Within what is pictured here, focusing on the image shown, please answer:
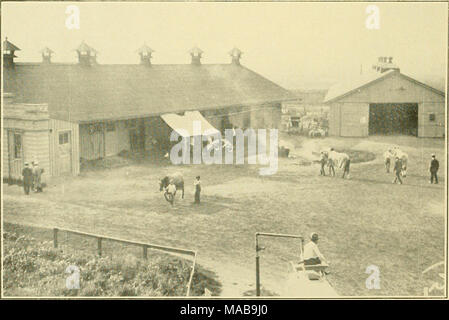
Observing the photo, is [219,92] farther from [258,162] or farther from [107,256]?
[107,256]

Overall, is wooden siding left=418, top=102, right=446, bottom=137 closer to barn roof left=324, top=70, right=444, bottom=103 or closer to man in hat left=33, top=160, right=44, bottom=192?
barn roof left=324, top=70, right=444, bottom=103

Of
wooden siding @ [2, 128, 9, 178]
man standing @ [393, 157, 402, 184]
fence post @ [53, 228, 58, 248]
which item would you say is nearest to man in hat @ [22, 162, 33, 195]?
wooden siding @ [2, 128, 9, 178]

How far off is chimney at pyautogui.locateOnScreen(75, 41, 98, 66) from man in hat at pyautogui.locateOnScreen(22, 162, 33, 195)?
6.82ft

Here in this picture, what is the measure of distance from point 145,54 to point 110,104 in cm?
119

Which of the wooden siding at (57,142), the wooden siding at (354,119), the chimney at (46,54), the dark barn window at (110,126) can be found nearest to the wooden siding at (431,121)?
the wooden siding at (354,119)

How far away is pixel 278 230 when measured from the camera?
8336 mm

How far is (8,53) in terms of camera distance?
8.47 m

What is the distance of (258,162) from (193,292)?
2.66 m

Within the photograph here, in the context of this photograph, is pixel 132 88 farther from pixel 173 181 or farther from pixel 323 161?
pixel 323 161

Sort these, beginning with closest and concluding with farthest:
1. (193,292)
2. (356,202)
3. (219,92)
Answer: (193,292) < (356,202) < (219,92)

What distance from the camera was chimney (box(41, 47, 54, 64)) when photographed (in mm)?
8641

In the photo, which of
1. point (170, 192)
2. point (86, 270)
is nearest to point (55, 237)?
point (86, 270)

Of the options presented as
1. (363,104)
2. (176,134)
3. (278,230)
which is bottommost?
(278,230)

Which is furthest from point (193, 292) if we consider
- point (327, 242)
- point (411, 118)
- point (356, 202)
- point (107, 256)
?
point (411, 118)
